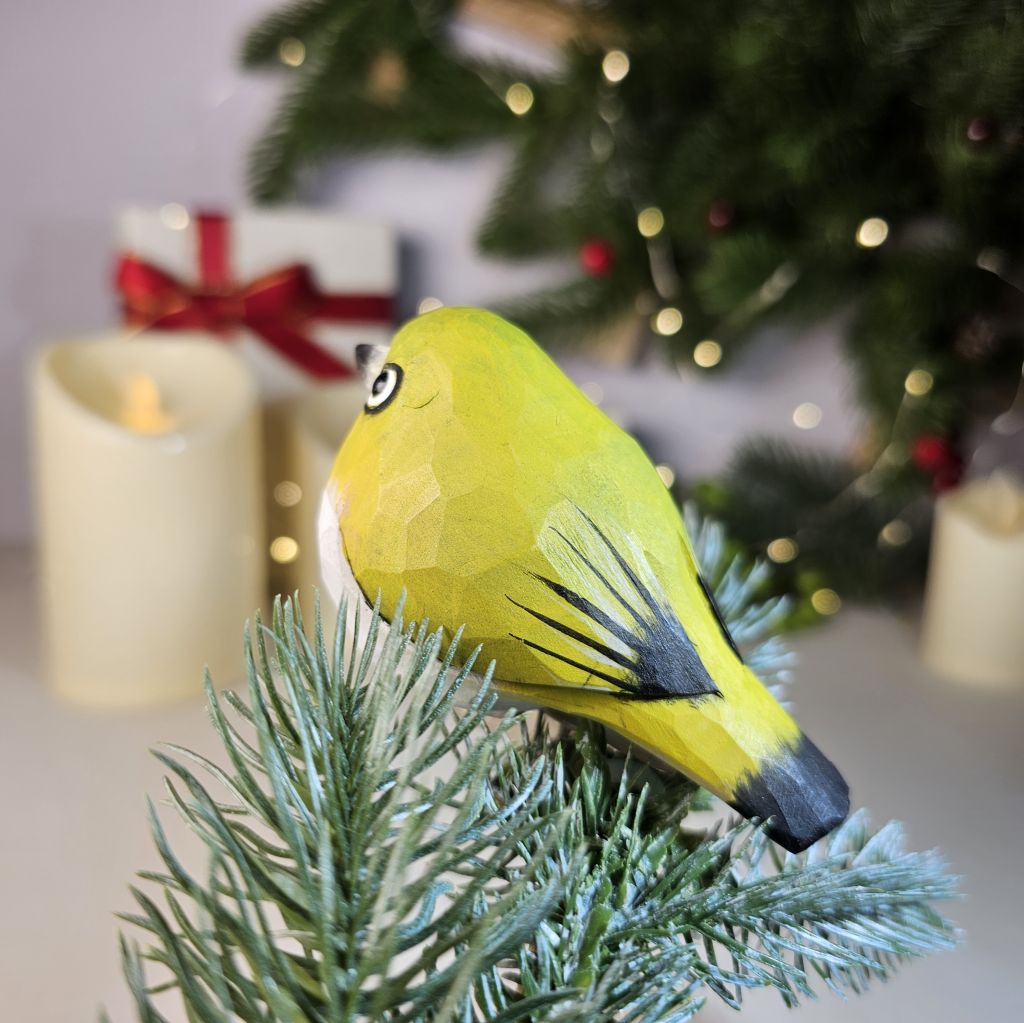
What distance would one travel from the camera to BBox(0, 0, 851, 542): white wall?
84cm

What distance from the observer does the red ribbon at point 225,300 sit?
774mm

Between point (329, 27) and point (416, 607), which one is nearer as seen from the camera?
point (416, 607)

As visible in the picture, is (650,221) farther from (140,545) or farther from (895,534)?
(140,545)

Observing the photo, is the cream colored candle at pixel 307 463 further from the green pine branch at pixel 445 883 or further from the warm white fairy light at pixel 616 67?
the green pine branch at pixel 445 883

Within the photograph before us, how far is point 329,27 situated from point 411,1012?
83cm

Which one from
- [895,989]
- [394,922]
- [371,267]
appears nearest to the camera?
[394,922]

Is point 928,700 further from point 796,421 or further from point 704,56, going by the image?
→ point 704,56

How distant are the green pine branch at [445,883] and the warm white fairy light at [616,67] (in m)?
0.64

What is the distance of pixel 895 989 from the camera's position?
1.18 ft

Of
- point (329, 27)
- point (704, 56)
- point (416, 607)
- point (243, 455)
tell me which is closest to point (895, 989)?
point (416, 607)

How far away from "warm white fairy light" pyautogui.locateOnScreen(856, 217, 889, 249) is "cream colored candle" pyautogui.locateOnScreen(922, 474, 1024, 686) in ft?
0.65

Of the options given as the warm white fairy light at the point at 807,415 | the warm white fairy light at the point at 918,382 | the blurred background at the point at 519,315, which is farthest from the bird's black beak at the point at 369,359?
the warm white fairy light at the point at 807,415

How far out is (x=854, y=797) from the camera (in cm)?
49

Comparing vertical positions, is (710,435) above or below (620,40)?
below
